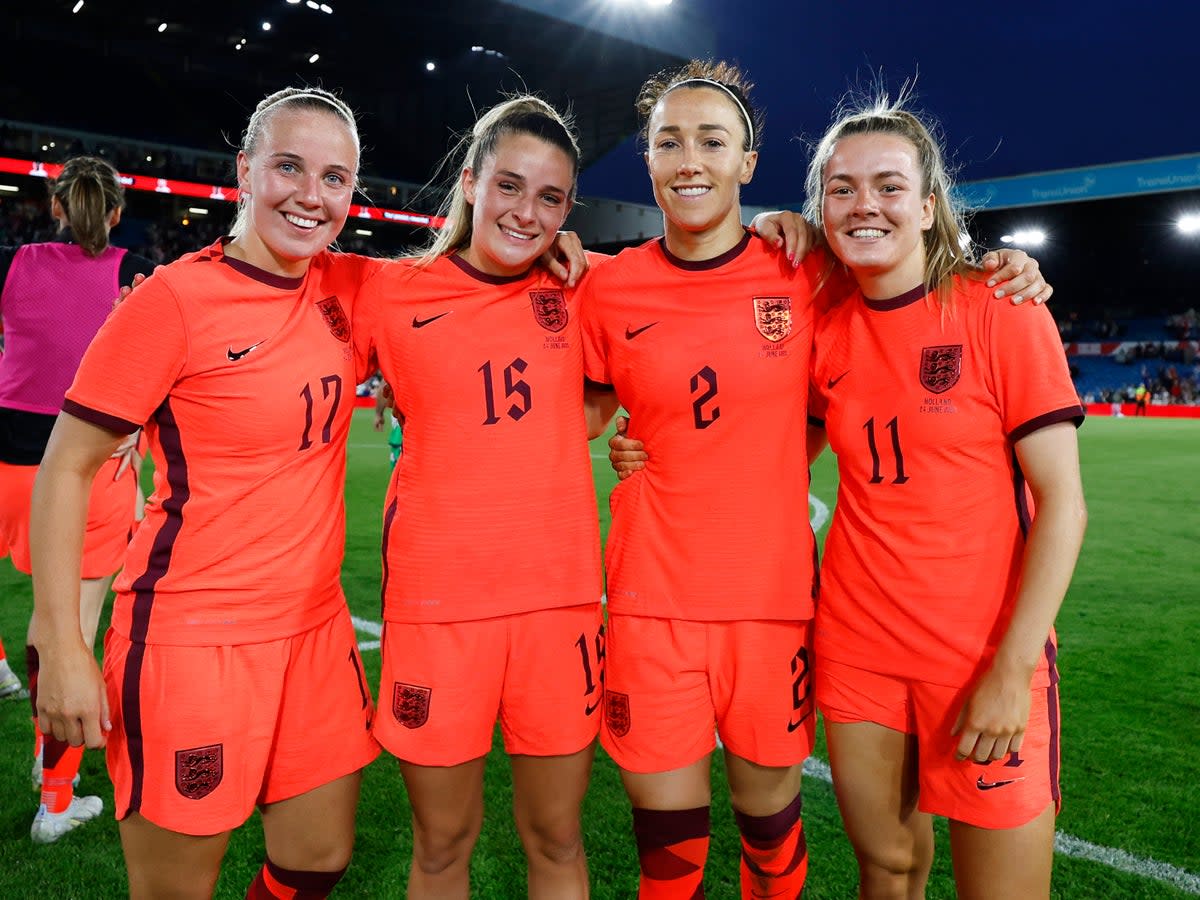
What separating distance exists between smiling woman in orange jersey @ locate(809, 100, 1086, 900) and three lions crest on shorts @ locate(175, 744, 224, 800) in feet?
4.62

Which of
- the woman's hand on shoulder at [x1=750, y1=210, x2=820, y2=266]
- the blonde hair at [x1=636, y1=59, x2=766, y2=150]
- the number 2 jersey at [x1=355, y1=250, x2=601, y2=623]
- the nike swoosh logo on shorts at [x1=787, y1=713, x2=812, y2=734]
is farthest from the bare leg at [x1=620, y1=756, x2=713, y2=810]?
the blonde hair at [x1=636, y1=59, x2=766, y2=150]

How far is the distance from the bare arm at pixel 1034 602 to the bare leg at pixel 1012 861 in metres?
0.17

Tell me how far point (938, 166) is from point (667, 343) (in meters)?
0.79

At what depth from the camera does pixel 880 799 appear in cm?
221

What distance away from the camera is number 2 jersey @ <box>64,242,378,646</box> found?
199 cm

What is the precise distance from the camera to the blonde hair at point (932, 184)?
7.35 ft

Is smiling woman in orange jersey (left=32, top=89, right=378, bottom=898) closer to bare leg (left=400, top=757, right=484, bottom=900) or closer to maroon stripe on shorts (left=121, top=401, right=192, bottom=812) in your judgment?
maroon stripe on shorts (left=121, top=401, right=192, bottom=812)

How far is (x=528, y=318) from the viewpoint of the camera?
8.01ft

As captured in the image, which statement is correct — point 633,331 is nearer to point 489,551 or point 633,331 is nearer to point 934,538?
point 489,551

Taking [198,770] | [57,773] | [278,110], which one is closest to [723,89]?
[278,110]

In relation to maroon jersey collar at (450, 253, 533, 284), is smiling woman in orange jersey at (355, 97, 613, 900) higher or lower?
lower

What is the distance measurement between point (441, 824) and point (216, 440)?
3.50ft

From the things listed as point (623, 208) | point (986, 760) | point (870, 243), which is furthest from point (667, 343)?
point (623, 208)

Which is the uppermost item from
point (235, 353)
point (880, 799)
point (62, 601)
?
point (235, 353)
